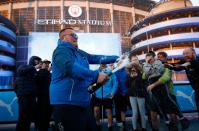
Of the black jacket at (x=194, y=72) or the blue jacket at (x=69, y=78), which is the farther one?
the black jacket at (x=194, y=72)

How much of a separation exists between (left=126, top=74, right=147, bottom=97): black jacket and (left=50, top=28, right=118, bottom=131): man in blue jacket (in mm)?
3451

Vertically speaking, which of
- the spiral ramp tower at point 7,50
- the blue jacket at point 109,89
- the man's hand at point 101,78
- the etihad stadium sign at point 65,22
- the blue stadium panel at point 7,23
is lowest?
the blue jacket at point 109,89

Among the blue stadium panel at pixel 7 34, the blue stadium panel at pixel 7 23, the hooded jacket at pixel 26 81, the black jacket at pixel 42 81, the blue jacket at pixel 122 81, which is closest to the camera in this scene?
the hooded jacket at pixel 26 81

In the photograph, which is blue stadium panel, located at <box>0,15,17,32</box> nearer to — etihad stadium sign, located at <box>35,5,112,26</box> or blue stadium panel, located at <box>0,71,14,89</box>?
etihad stadium sign, located at <box>35,5,112,26</box>

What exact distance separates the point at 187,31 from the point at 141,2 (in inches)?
888

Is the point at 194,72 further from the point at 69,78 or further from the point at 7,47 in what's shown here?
the point at 7,47

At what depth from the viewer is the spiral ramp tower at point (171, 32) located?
50906 mm

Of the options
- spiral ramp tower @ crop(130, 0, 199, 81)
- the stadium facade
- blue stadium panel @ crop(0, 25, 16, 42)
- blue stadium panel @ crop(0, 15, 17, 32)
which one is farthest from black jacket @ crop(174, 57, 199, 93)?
the stadium facade

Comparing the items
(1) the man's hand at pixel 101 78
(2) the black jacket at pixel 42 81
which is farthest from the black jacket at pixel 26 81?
(1) the man's hand at pixel 101 78

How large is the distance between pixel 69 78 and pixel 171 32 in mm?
54410

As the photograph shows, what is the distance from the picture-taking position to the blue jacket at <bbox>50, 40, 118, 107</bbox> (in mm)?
2770

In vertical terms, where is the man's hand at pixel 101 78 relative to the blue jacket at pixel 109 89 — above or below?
above

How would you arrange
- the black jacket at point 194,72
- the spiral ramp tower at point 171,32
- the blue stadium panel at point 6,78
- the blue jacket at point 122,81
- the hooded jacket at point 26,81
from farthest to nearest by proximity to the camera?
the spiral ramp tower at point 171,32 → the blue stadium panel at point 6,78 → the blue jacket at point 122,81 → the hooded jacket at point 26,81 → the black jacket at point 194,72

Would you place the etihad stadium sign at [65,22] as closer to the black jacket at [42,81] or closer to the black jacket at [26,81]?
the black jacket at [42,81]
